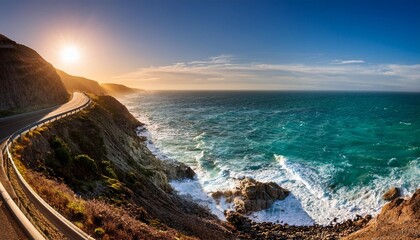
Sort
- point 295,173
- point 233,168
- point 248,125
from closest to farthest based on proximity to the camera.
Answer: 1. point 295,173
2. point 233,168
3. point 248,125

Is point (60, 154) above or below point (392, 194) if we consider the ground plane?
above

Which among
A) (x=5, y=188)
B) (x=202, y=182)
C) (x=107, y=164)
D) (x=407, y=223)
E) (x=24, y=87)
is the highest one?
(x=24, y=87)

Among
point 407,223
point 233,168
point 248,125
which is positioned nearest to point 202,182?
point 233,168

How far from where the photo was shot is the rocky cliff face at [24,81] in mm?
42062

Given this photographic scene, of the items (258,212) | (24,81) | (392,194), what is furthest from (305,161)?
(24,81)

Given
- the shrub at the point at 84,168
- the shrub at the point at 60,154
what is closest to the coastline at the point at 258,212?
the shrub at the point at 84,168

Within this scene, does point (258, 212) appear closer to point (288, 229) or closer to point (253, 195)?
point (253, 195)

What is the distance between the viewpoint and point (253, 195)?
32.2 m

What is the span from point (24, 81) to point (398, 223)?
54.2 m

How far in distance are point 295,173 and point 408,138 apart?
117ft

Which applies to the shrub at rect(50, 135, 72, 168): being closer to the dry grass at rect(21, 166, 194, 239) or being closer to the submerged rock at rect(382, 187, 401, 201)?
the dry grass at rect(21, 166, 194, 239)

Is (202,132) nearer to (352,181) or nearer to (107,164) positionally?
(352,181)

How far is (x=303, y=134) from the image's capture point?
65625 millimetres

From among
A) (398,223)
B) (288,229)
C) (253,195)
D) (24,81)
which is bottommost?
(288,229)
